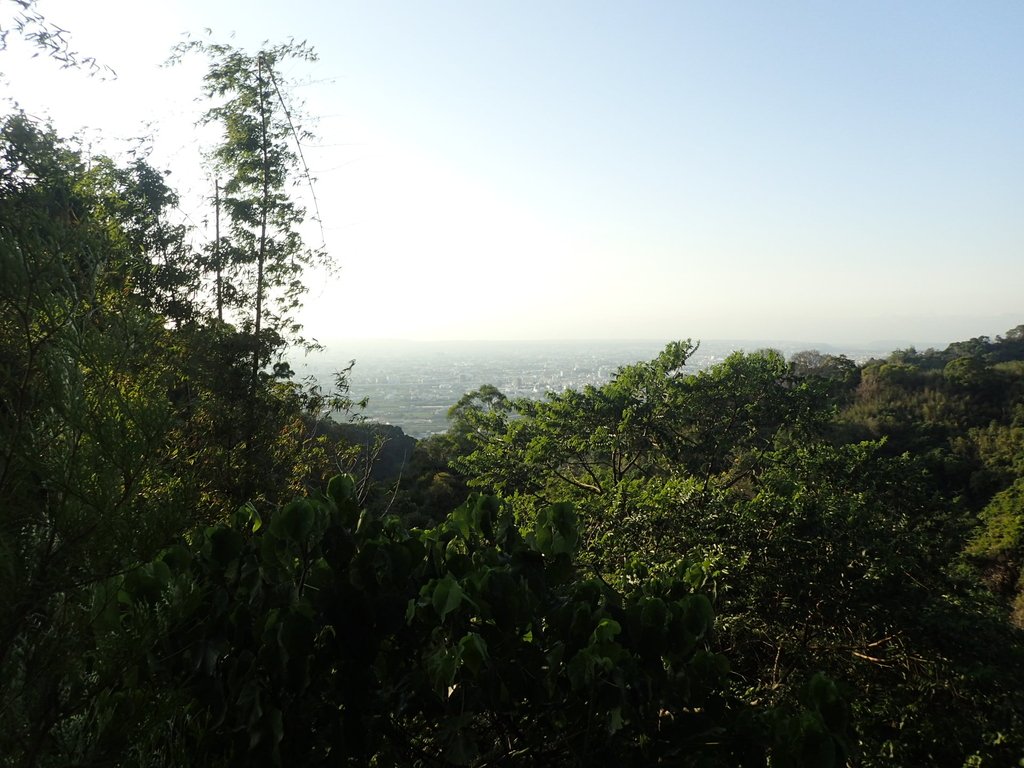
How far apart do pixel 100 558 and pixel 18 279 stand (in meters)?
0.86

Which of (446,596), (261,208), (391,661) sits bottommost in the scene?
(391,661)

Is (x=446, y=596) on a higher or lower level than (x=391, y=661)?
higher

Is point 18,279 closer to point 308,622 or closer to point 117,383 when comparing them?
point 117,383

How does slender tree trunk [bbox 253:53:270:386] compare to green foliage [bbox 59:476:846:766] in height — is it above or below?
above

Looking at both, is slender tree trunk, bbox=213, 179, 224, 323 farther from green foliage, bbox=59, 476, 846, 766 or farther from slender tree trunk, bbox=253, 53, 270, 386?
green foliage, bbox=59, 476, 846, 766

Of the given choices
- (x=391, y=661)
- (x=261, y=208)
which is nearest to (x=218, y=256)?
(x=261, y=208)

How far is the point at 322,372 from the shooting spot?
8883 mm

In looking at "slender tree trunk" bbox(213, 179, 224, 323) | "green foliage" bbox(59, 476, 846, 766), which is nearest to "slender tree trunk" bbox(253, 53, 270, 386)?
"slender tree trunk" bbox(213, 179, 224, 323)

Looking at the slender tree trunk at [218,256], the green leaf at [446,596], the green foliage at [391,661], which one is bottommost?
the green foliage at [391,661]

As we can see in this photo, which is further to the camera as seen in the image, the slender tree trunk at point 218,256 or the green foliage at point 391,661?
the slender tree trunk at point 218,256

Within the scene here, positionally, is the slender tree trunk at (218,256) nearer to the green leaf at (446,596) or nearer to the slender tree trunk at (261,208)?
the slender tree trunk at (261,208)

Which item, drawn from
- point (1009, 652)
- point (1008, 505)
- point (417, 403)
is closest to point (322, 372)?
point (1009, 652)

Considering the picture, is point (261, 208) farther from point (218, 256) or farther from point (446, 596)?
point (446, 596)

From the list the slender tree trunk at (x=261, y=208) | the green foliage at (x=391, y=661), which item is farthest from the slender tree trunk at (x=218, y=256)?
the green foliage at (x=391, y=661)
